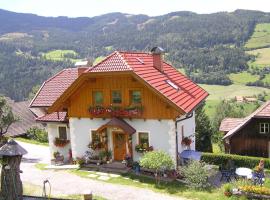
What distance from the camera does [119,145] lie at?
1021 inches

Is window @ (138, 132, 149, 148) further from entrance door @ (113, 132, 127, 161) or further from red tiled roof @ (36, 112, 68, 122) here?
red tiled roof @ (36, 112, 68, 122)

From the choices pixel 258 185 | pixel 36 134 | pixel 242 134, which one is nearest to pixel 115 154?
pixel 258 185

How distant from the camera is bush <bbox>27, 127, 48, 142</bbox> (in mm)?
40469

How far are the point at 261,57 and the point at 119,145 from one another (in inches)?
6502

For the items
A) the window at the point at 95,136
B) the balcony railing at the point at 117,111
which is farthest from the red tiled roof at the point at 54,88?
the balcony railing at the point at 117,111

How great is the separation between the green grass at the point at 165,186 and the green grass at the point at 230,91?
105774mm

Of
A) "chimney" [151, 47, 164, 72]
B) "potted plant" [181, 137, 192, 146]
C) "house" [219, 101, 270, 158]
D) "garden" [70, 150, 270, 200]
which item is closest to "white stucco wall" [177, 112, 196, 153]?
"potted plant" [181, 137, 192, 146]

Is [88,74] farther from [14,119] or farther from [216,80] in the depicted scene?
[216,80]

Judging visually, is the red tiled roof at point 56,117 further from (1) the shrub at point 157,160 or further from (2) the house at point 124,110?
(1) the shrub at point 157,160

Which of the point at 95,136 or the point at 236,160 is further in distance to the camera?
the point at 236,160

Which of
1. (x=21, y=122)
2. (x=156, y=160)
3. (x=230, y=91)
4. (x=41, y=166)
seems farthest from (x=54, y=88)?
(x=230, y=91)

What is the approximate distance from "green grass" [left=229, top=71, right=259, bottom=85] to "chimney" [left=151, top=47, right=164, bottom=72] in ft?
424

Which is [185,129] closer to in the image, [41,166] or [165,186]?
[165,186]

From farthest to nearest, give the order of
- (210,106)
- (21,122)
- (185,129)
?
1. (210,106)
2. (21,122)
3. (185,129)
